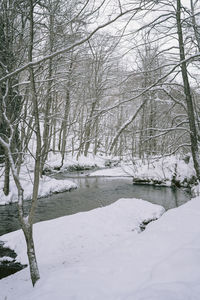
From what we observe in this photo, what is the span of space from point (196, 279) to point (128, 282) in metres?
0.69

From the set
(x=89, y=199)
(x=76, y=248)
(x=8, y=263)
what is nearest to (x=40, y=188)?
(x=89, y=199)

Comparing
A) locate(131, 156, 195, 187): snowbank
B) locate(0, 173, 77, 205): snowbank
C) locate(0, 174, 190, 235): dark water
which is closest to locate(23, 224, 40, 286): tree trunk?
locate(0, 174, 190, 235): dark water

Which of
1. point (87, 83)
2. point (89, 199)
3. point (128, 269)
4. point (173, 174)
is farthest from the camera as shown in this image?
point (173, 174)

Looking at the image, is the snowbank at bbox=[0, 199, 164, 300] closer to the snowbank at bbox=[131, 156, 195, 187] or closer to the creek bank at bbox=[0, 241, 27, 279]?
the creek bank at bbox=[0, 241, 27, 279]

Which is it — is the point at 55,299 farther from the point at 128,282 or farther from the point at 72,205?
the point at 72,205

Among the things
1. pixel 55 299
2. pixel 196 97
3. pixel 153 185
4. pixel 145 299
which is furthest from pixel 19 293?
pixel 153 185

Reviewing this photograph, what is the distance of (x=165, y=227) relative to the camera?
3.66m

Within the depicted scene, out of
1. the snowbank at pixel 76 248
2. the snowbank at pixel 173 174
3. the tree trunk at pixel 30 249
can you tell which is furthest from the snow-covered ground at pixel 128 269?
the snowbank at pixel 173 174

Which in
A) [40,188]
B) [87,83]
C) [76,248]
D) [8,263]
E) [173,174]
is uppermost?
[87,83]

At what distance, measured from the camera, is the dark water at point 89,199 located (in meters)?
8.32

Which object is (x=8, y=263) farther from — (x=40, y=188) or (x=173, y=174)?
(x=173, y=174)

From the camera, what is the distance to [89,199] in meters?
10.9

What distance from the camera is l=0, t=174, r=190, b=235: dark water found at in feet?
27.3

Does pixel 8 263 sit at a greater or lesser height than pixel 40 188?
lesser
